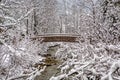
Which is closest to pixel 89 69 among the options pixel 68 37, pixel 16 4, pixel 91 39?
pixel 16 4

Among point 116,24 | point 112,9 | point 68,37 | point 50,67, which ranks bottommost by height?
point 50,67

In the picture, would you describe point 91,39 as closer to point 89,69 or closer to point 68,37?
point 68,37

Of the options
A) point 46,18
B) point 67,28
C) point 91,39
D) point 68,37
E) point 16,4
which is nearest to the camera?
point 16,4

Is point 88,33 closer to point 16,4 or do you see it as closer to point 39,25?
point 16,4

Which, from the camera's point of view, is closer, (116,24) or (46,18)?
(116,24)

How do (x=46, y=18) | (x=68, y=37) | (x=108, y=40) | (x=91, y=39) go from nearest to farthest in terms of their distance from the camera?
(x=108, y=40), (x=91, y=39), (x=68, y=37), (x=46, y=18)

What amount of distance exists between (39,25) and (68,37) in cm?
1208

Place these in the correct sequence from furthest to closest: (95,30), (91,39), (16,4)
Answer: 1. (91,39)
2. (95,30)
3. (16,4)

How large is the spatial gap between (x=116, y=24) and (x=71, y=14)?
166 feet

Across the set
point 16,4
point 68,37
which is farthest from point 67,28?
point 16,4

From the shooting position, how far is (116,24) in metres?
7.98

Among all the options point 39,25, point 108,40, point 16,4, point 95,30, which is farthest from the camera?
point 39,25

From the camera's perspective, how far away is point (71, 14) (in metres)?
58.2

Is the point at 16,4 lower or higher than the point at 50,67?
higher
